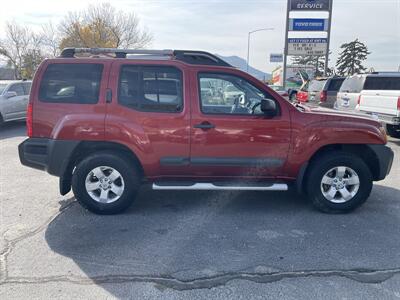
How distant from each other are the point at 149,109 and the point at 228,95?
3.33 ft

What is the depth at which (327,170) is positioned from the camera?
4461 mm

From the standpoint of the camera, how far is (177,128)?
428 centimetres

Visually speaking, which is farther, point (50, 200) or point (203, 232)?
point (50, 200)

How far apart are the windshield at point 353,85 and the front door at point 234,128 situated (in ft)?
23.5

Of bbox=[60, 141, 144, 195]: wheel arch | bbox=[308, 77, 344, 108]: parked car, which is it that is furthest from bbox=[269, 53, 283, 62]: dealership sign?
bbox=[60, 141, 144, 195]: wheel arch

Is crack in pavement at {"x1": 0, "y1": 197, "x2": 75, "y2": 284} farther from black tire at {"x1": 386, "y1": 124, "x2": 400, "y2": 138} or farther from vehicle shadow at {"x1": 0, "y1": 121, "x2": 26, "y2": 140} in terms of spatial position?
black tire at {"x1": 386, "y1": 124, "x2": 400, "y2": 138}

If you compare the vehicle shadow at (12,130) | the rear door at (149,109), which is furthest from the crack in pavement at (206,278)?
the vehicle shadow at (12,130)

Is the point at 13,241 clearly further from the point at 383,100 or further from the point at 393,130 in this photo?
the point at 393,130

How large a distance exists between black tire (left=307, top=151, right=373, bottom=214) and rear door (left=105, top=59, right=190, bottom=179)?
1.69m

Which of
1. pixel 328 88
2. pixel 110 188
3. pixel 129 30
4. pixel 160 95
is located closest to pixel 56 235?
pixel 110 188

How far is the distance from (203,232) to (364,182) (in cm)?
223

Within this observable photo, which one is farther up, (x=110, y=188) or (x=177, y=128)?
(x=177, y=128)

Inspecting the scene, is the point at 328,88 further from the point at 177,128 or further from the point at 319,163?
the point at 177,128

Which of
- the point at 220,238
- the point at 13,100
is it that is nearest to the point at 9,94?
the point at 13,100
